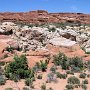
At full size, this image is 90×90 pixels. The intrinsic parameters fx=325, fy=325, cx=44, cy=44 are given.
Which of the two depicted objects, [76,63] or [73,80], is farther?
[76,63]

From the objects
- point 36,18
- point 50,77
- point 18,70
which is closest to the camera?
point 50,77

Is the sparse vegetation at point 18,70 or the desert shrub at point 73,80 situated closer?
the desert shrub at point 73,80

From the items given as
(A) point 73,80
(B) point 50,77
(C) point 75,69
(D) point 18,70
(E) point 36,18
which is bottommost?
(A) point 73,80

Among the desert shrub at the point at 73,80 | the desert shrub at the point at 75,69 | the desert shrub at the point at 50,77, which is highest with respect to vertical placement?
the desert shrub at the point at 75,69

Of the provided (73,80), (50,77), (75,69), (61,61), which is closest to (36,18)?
(61,61)

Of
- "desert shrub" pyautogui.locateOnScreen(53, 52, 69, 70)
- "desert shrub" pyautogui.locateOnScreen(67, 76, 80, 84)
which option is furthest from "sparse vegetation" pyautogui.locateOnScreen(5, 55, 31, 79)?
"desert shrub" pyautogui.locateOnScreen(53, 52, 69, 70)

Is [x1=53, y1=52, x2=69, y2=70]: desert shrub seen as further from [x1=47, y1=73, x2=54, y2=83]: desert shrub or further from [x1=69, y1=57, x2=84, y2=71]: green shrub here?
[x1=47, y1=73, x2=54, y2=83]: desert shrub

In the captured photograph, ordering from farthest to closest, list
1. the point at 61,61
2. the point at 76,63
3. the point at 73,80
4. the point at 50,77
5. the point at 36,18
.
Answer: the point at 36,18 → the point at 61,61 → the point at 76,63 → the point at 50,77 → the point at 73,80

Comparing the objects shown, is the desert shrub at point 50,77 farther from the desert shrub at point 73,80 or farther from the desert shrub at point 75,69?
the desert shrub at point 75,69

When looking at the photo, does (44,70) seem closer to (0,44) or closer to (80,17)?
(0,44)

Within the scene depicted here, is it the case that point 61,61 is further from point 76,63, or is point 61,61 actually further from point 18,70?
point 18,70

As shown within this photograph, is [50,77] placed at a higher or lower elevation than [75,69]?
lower

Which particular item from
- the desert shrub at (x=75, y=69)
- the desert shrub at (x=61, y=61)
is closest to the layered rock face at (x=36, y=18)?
the desert shrub at (x=61, y=61)

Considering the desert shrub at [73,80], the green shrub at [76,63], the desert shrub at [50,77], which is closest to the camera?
the desert shrub at [73,80]
